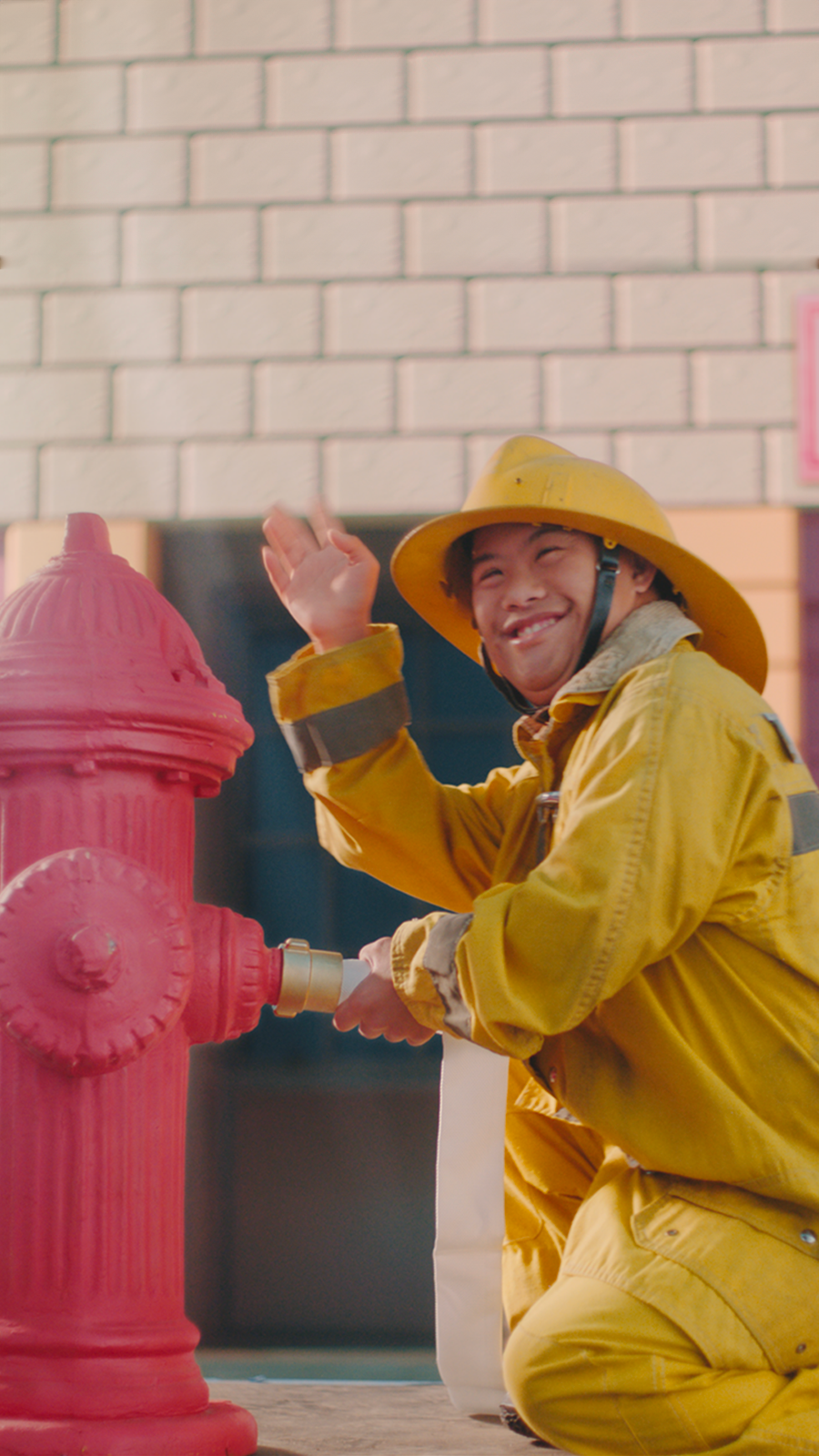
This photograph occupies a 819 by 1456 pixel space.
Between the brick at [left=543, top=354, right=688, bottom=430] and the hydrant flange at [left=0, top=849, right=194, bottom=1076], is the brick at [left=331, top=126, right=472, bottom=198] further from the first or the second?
the hydrant flange at [left=0, top=849, right=194, bottom=1076]

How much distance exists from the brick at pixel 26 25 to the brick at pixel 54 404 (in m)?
0.79

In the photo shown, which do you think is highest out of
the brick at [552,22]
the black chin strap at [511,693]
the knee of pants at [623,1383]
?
the brick at [552,22]

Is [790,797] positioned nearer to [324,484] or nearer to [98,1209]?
[98,1209]

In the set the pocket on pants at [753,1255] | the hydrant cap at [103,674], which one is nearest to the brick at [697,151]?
the hydrant cap at [103,674]

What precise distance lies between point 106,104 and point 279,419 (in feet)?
2.91

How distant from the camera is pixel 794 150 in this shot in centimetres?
321

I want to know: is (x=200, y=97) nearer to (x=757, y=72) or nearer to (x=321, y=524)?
(x=757, y=72)

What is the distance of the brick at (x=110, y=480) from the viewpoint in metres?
3.23

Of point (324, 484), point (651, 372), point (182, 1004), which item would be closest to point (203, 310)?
point (324, 484)

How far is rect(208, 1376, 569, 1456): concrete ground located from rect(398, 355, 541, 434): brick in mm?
2037

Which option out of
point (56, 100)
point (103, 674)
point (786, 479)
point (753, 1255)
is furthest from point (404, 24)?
point (753, 1255)

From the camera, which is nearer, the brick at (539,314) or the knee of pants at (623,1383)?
the knee of pants at (623,1383)

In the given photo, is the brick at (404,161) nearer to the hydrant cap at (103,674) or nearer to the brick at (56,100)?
the brick at (56,100)

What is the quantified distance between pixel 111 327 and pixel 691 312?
1370 mm
